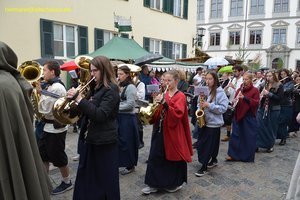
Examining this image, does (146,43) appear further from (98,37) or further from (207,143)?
(207,143)

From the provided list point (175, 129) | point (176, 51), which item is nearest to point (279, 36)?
point (176, 51)

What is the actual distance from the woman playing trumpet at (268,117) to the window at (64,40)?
8.33 m

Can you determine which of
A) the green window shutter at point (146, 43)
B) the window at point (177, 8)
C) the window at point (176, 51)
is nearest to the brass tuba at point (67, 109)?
the green window shutter at point (146, 43)

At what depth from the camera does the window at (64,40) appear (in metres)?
11.4

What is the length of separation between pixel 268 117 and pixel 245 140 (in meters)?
1.15

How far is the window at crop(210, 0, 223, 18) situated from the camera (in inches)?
1734

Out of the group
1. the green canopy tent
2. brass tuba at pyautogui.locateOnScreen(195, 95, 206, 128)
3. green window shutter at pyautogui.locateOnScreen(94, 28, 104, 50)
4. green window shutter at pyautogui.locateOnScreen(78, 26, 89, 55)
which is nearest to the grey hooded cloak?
brass tuba at pyautogui.locateOnScreen(195, 95, 206, 128)

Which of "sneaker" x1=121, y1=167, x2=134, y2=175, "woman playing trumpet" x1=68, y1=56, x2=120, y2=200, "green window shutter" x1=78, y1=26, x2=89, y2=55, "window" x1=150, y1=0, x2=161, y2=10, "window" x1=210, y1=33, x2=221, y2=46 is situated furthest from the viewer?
"window" x1=210, y1=33, x2=221, y2=46

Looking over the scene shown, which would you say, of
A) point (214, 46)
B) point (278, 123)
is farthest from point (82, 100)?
point (214, 46)

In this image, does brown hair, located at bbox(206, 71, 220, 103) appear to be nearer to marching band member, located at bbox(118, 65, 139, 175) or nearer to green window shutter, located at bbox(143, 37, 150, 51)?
marching band member, located at bbox(118, 65, 139, 175)

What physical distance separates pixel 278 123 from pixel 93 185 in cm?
533

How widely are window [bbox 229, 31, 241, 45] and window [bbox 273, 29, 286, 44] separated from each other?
5.07 meters

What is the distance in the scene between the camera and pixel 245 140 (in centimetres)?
568

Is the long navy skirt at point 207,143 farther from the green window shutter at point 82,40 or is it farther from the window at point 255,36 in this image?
the window at point 255,36
